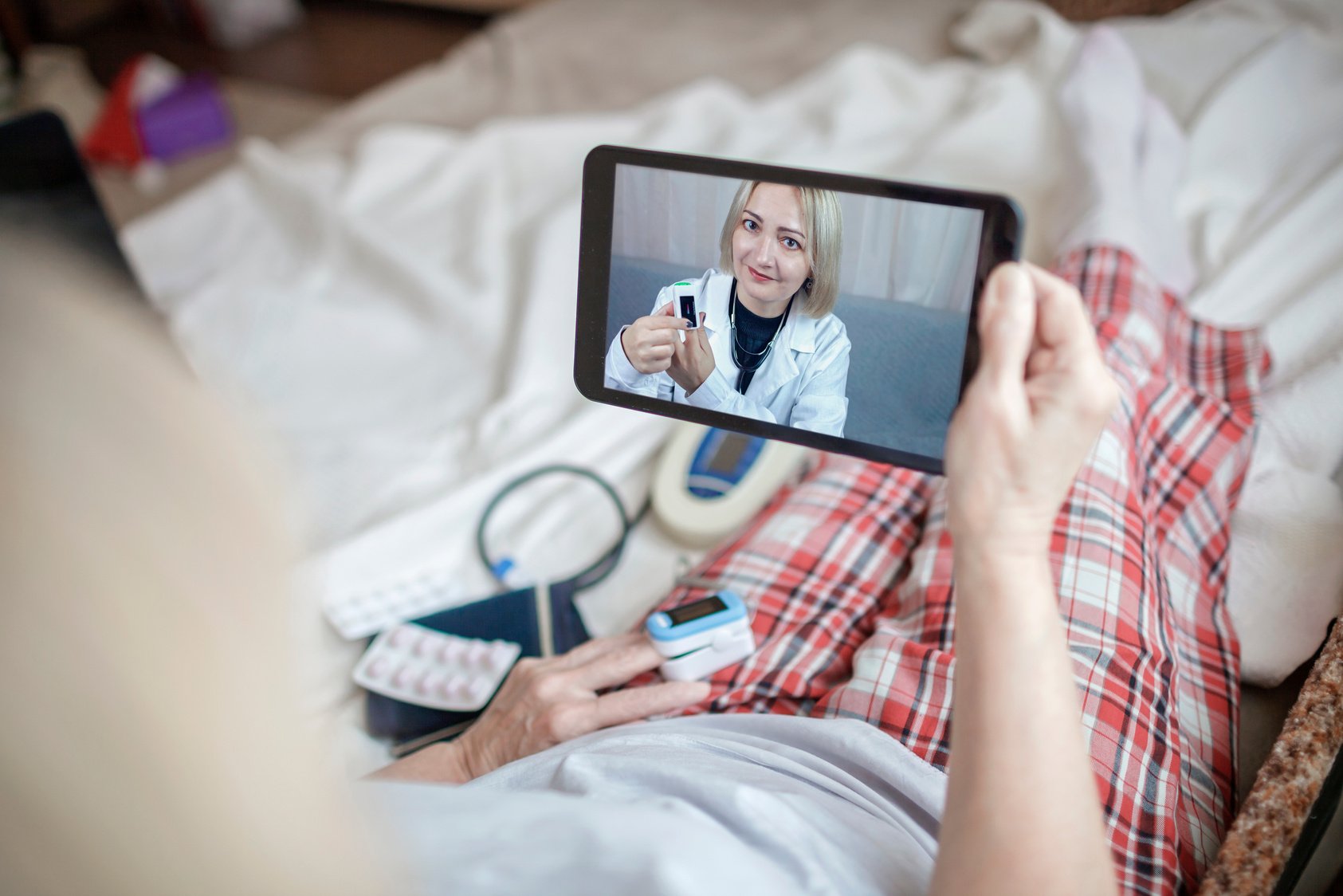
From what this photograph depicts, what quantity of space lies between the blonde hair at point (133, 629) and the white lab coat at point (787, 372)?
26cm

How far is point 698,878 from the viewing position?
1.22ft

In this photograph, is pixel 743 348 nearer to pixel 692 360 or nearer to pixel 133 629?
pixel 692 360

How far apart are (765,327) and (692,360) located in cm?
4

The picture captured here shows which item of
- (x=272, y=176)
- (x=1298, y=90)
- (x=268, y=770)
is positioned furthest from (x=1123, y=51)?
(x=268, y=770)

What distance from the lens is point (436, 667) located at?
2.39 feet

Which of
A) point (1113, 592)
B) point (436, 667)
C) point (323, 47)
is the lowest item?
point (436, 667)

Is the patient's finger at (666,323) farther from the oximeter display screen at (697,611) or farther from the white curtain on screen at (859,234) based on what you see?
the oximeter display screen at (697,611)

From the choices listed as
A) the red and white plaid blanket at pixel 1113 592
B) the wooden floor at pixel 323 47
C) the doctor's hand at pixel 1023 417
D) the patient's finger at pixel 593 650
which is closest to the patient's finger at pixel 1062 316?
the doctor's hand at pixel 1023 417

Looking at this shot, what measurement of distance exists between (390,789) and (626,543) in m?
0.47

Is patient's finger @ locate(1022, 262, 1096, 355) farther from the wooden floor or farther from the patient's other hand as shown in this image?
the wooden floor

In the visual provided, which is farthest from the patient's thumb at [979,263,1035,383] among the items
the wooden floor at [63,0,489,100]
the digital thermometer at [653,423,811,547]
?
the wooden floor at [63,0,489,100]

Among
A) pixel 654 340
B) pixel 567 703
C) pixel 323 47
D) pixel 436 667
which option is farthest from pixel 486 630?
pixel 323 47

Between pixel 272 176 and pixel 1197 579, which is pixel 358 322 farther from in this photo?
pixel 1197 579

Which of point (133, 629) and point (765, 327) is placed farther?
point (765, 327)
